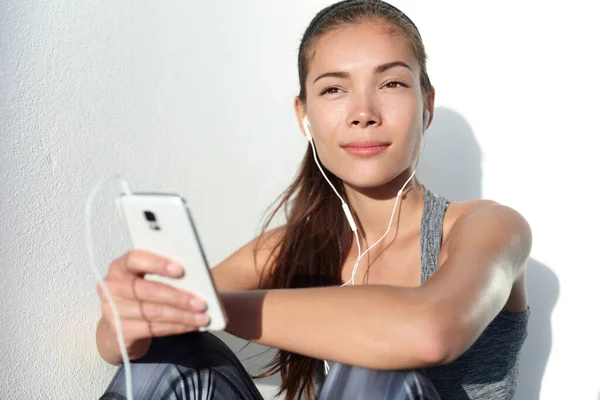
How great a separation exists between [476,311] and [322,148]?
575 mm

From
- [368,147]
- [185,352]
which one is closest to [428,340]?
[185,352]

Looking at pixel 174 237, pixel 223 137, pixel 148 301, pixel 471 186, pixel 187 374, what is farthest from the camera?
pixel 471 186

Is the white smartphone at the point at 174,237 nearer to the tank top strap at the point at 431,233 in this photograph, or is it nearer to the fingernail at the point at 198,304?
the fingernail at the point at 198,304

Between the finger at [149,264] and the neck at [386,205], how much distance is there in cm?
67

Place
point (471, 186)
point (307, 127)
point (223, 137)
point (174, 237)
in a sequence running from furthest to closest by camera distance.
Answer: point (471, 186), point (223, 137), point (307, 127), point (174, 237)

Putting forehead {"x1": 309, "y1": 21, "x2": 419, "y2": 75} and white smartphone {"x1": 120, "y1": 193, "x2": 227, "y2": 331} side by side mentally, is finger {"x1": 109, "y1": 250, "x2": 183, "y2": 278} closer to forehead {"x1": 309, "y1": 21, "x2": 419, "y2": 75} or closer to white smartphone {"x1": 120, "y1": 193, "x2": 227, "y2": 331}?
white smartphone {"x1": 120, "y1": 193, "x2": 227, "y2": 331}

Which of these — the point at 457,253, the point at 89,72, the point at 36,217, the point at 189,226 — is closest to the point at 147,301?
the point at 189,226

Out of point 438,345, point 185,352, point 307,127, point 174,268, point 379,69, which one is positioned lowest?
point 185,352

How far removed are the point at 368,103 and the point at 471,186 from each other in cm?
84

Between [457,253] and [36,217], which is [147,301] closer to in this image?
[36,217]

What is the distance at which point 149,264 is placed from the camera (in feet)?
3.08

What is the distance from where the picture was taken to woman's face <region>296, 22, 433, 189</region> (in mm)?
1353

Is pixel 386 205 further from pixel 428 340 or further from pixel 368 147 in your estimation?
pixel 428 340

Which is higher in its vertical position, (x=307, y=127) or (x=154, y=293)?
(x=307, y=127)
